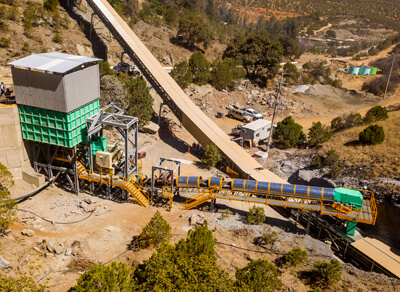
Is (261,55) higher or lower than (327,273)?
higher

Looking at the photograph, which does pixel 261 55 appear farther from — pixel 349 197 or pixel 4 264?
pixel 4 264

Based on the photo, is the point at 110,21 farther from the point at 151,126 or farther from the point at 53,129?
the point at 53,129

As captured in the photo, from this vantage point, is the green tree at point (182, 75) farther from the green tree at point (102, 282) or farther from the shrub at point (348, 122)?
the green tree at point (102, 282)

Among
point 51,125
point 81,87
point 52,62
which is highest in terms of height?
point 52,62

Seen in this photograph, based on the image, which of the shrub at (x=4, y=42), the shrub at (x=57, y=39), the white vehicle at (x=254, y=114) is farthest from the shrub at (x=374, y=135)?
the shrub at (x=4, y=42)

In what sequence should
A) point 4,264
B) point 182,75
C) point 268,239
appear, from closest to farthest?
point 4,264 → point 268,239 → point 182,75

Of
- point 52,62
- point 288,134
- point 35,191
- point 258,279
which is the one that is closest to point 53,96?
point 52,62
